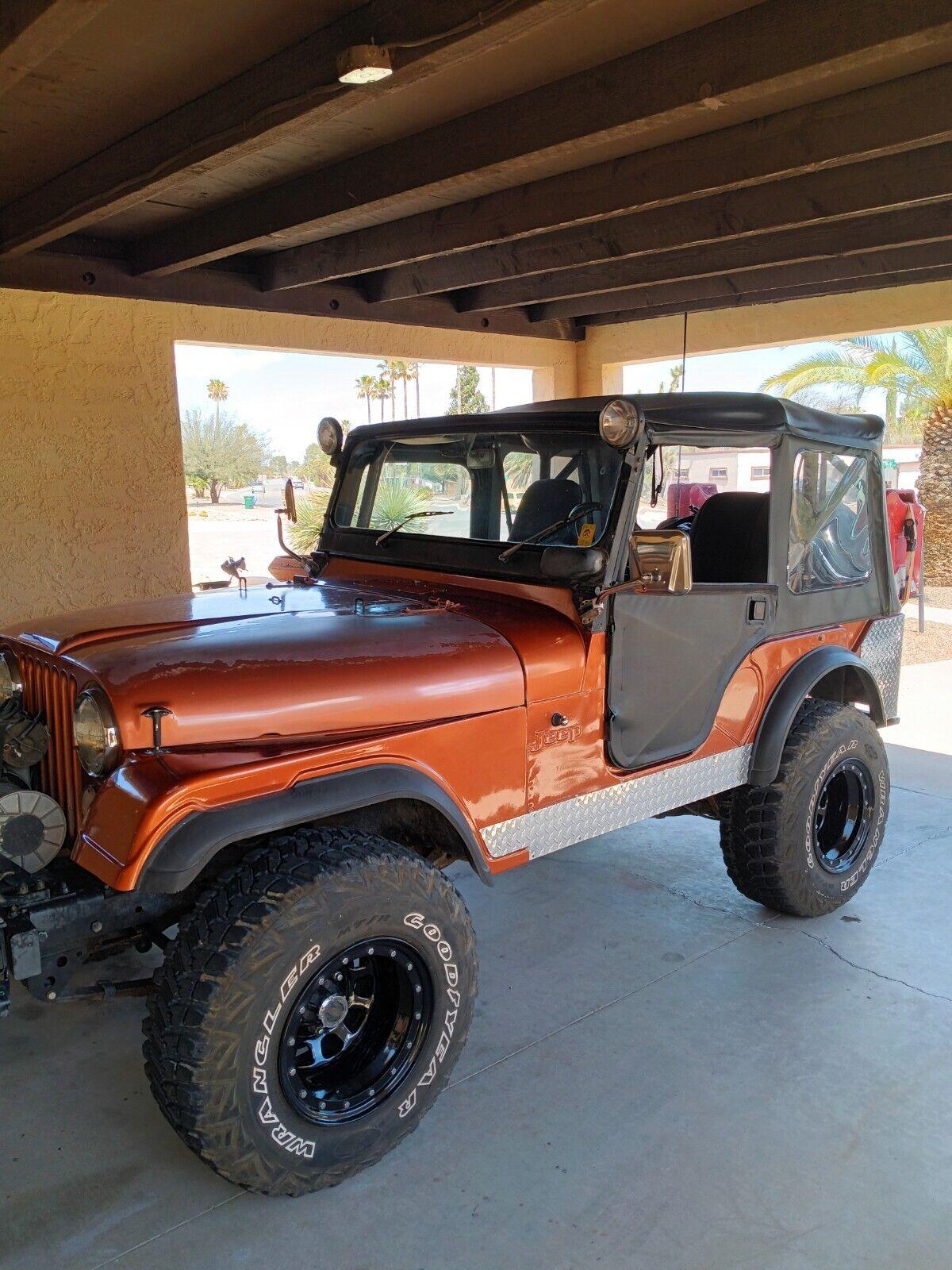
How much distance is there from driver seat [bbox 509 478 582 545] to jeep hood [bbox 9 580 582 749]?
28 cm

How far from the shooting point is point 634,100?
3.66 m

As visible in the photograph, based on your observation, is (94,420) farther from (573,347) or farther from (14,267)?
(573,347)

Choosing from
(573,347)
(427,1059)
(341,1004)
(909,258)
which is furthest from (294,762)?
(573,347)

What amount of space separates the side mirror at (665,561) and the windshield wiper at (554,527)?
27cm

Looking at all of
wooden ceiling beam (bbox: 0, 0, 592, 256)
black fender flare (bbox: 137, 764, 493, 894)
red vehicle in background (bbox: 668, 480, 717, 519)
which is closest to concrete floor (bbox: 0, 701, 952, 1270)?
black fender flare (bbox: 137, 764, 493, 894)

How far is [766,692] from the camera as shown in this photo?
3.56 meters

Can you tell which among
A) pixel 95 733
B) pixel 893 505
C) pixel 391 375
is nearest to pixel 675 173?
pixel 95 733

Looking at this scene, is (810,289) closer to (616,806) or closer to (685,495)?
(685,495)

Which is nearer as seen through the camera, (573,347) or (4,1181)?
(4,1181)

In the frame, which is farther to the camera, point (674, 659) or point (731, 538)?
point (731, 538)

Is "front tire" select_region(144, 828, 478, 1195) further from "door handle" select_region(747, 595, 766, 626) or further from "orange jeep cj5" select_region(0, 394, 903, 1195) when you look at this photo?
"door handle" select_region(747, 595, 766, 626)

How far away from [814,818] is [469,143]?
325 cm

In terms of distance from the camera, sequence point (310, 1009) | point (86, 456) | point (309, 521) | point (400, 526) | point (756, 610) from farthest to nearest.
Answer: point (309, 521) < point (86, 456) < point (400, 526) < point (756, 610) < point (310, 1009)

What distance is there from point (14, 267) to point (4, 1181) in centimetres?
532
